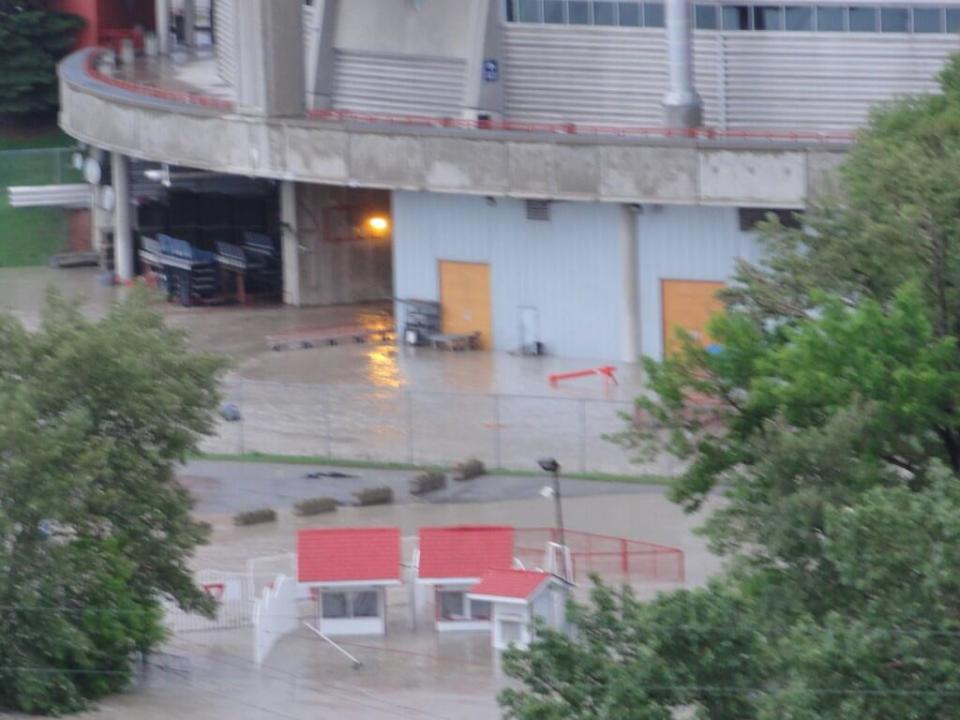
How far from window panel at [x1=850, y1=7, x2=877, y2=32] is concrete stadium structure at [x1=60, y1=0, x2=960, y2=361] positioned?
0.04 meters

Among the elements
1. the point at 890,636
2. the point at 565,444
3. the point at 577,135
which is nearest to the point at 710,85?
the point at 577,135

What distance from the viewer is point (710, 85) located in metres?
48.1

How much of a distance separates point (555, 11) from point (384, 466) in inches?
588

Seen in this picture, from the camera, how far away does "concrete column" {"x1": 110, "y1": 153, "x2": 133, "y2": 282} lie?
198 feet

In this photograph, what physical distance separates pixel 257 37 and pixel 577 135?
28.4 feet

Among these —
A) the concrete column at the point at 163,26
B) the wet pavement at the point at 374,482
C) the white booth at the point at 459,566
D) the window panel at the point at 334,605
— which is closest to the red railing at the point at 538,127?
the wet pavement at the point at 374,482

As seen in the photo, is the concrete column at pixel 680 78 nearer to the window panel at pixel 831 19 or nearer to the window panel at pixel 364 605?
the window panel at pixel 831 19

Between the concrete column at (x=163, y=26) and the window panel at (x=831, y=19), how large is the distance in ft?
101

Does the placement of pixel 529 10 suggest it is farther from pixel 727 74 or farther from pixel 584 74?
pixel 727 74

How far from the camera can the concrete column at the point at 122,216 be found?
60.3 m

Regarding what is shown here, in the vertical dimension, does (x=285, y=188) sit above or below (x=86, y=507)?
above

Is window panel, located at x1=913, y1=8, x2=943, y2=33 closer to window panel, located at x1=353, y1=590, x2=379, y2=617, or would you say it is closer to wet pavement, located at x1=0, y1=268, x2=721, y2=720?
wet pavement, located at x1=0, y1=268, x2=721, y2=720

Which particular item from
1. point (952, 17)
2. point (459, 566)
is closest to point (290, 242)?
point (952, 17)

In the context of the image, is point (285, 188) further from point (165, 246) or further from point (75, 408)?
point (75, 408)
